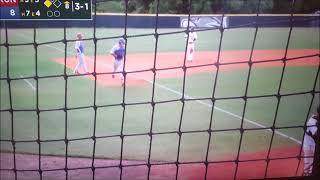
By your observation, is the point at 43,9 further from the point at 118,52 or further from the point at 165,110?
the point at 118,52

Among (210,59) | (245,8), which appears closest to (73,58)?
(210,59)

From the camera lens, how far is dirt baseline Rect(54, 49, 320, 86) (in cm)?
807

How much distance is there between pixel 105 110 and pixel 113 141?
111 centimetres

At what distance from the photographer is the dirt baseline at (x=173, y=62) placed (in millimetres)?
8070

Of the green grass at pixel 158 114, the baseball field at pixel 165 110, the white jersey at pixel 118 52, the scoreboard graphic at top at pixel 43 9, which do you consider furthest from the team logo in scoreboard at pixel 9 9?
the white jersey at pixel 118 52

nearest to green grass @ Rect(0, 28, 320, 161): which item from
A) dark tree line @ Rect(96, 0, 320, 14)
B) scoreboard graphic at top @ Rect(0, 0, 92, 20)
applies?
scoreboard graphic at top @ Rect(0, 0, 92, 20)

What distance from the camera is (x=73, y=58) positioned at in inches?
391

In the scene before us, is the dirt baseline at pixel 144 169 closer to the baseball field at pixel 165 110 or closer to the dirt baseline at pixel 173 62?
the baseball field at pixel 165 110

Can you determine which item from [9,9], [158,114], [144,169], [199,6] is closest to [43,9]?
[9,9]

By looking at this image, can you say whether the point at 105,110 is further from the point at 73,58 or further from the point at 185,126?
the point at 73,58

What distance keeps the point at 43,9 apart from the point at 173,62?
7.37 m

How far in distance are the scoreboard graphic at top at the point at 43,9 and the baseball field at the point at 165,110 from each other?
0.13 meters

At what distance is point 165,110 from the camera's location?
19.1ft

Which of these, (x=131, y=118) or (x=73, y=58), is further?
(x=73, y=58)
